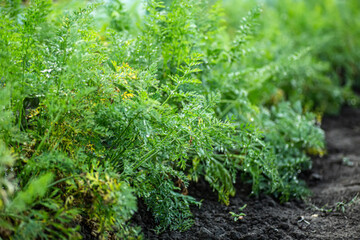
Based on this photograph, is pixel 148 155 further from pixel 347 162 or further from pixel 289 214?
pixel 347 162

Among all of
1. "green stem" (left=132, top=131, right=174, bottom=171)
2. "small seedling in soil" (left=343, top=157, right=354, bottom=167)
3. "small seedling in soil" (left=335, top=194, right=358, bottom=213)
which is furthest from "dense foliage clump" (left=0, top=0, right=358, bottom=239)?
"small seedling in soil" (left=343, top=157, right=354, bottom=167)

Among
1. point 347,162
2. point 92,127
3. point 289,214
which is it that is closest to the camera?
point 92,127

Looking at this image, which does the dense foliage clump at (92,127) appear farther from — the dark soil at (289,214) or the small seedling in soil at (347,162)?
the small seedling in soil at (347,162)

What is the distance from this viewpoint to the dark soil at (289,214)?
1.99 meters

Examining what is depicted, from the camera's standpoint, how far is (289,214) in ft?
7.64

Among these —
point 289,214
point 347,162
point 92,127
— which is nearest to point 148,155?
point 92,127

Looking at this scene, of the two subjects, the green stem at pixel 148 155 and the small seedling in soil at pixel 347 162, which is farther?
the small seedling in soil at pixel 347 162

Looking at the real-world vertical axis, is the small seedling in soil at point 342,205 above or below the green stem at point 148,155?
below

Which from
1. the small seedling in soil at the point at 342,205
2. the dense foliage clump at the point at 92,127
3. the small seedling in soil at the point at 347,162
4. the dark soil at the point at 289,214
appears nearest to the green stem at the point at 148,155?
the dense foliage clump at the point at 92,127

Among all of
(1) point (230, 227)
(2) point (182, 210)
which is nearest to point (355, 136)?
(1) point (230, 227)

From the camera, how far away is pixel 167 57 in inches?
88.1

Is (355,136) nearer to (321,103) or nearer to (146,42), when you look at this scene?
(321,103)

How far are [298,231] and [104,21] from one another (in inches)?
97.4

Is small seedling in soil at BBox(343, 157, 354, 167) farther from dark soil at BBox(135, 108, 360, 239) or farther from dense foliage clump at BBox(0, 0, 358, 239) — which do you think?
dense foliage clump at BBox(0, 0, 358, 239)
